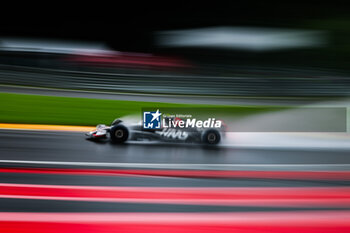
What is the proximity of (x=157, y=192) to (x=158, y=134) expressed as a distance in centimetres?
184

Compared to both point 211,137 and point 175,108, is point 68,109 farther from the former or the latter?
point 211,137

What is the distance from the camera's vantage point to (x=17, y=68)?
26.7 feet

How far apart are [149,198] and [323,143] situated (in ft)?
11.9

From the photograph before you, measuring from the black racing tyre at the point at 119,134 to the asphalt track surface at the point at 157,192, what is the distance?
7.7 inches

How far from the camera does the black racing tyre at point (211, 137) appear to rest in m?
4.64

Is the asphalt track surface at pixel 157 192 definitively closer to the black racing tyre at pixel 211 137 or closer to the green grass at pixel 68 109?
the black racing tyre at pixel 211 137

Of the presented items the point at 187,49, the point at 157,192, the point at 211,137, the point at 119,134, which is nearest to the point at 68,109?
the point at 119,134

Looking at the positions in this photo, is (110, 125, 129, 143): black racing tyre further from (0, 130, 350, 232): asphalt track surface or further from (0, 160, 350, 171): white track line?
(0, 160, 350, 171): white track line

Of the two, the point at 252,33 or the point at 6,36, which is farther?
the point at 252,33

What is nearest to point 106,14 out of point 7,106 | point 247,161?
point 7,106

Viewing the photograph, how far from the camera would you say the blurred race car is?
4.59 metres

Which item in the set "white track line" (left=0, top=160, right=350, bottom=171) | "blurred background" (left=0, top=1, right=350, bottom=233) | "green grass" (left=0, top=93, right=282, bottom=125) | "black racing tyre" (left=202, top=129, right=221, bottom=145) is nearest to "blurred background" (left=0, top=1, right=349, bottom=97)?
"blurred background" (left=0, top=1, right=350, bottom=233)

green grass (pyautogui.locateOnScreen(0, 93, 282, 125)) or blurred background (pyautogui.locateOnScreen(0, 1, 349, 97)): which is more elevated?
blurred background (pyautogui.locateOnScreen(0, 1, 349, 97))

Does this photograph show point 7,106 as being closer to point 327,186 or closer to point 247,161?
point 247,161
